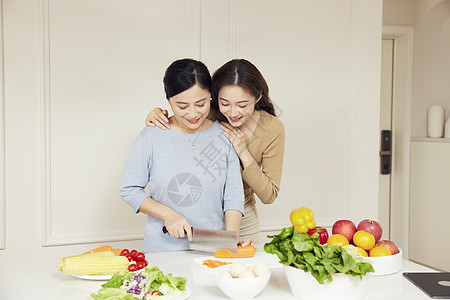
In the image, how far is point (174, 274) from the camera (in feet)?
5.21

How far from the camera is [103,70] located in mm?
2838

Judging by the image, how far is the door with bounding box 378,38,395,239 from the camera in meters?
4.48

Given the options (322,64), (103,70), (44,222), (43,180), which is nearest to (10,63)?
(103,70)

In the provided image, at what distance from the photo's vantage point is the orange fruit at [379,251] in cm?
156

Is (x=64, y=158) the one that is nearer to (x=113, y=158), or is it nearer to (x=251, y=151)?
(x=113, y=158)

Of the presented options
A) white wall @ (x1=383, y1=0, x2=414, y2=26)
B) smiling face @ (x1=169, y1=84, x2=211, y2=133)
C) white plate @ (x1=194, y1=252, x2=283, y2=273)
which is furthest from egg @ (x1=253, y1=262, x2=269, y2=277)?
white wall @ (x1=383, y1=0, x2=414, y2=26)

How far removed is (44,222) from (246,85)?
58.1 inches

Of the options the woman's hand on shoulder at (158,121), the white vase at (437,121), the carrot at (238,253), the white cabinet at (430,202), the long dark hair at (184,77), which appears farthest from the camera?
Result: the white vase at (437,121)

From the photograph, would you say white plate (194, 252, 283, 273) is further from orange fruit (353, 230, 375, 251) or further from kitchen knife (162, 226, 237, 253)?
orange fruit (353, 230, 375, 251)

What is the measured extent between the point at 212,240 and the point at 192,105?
534mm

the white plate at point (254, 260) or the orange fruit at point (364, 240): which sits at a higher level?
the orange fruit at point (364, 240)

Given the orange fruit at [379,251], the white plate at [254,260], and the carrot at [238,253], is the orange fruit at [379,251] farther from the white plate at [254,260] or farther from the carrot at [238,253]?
the carrot at [238,253]

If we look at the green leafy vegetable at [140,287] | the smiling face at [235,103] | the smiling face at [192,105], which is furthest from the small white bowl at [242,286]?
the smiling face at [235,103]

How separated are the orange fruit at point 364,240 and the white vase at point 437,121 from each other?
3079mm
